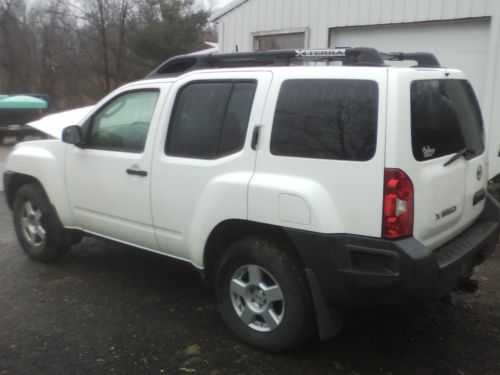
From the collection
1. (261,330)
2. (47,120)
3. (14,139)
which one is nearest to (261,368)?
(261,330)

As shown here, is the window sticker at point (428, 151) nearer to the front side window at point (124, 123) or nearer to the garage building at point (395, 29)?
the front side window at point (124, 123)

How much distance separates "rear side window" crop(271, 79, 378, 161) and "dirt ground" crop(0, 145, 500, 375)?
4.39ft

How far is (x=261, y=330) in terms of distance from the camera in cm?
330

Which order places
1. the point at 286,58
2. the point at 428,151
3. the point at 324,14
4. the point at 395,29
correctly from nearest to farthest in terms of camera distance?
the point at 428,151, the point at 286,58, the point at 395,29, the point at 324,14

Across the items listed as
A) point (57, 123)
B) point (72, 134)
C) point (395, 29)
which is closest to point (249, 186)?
point (72, 134)

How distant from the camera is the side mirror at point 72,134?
419 cm

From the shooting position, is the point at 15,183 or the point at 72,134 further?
the point at 15,183

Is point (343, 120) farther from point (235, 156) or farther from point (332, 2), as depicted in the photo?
A: point (332, 2)

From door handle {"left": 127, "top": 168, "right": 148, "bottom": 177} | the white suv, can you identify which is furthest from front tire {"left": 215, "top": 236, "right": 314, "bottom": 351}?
door handle {"left": 127, "top": 168, "right": 148, "bottom": 177}

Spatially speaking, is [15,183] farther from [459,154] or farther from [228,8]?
[228,8]

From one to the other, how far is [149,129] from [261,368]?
6.09 feet

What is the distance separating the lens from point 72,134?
4199 mm

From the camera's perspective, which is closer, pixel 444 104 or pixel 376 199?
pixel 376 199

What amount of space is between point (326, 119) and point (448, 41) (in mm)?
5204
